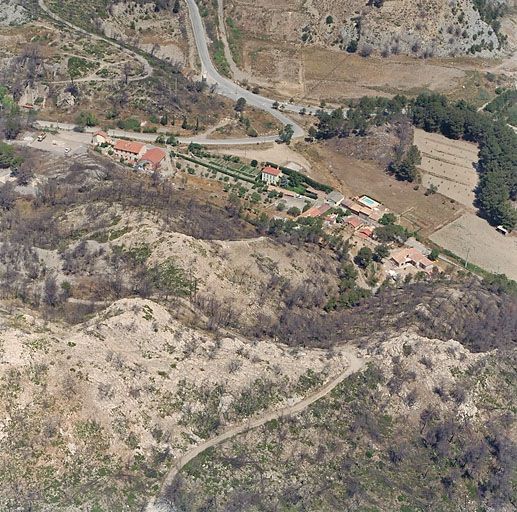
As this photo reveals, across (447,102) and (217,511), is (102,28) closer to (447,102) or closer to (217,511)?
(447,102)

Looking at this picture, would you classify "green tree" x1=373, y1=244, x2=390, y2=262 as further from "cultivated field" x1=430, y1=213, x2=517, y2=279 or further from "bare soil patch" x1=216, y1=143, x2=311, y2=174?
"bare soil patch" x1=216, y1=143, x2=311, y2=174

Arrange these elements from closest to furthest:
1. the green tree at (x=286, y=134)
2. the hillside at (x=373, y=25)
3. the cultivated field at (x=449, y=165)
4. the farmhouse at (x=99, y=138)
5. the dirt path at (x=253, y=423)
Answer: the dirt path at (x=253, y=423) → the cultivated field at (x=449, y=165) → the farmhouse at (x=99, y=138) → the green tree at (x=286, y=134) → the hillside at (x=373, y=25)

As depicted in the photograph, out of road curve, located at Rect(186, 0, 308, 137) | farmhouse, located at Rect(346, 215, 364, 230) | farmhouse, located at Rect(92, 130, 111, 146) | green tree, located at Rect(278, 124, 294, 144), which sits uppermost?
road curve, located at Rect(186, 0, 308, 137)

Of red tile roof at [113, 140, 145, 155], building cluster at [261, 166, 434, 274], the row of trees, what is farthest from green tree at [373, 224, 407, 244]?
red tile roof at [113, 140, 145, 155]

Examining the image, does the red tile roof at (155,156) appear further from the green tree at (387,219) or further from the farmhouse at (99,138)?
the green tree at (387,219)

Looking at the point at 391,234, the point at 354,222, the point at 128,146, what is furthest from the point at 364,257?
the point at 128,146

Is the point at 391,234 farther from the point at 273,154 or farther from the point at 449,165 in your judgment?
the point at 273,154

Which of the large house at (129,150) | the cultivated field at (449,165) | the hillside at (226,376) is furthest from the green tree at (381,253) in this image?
the large house at (129,150)
